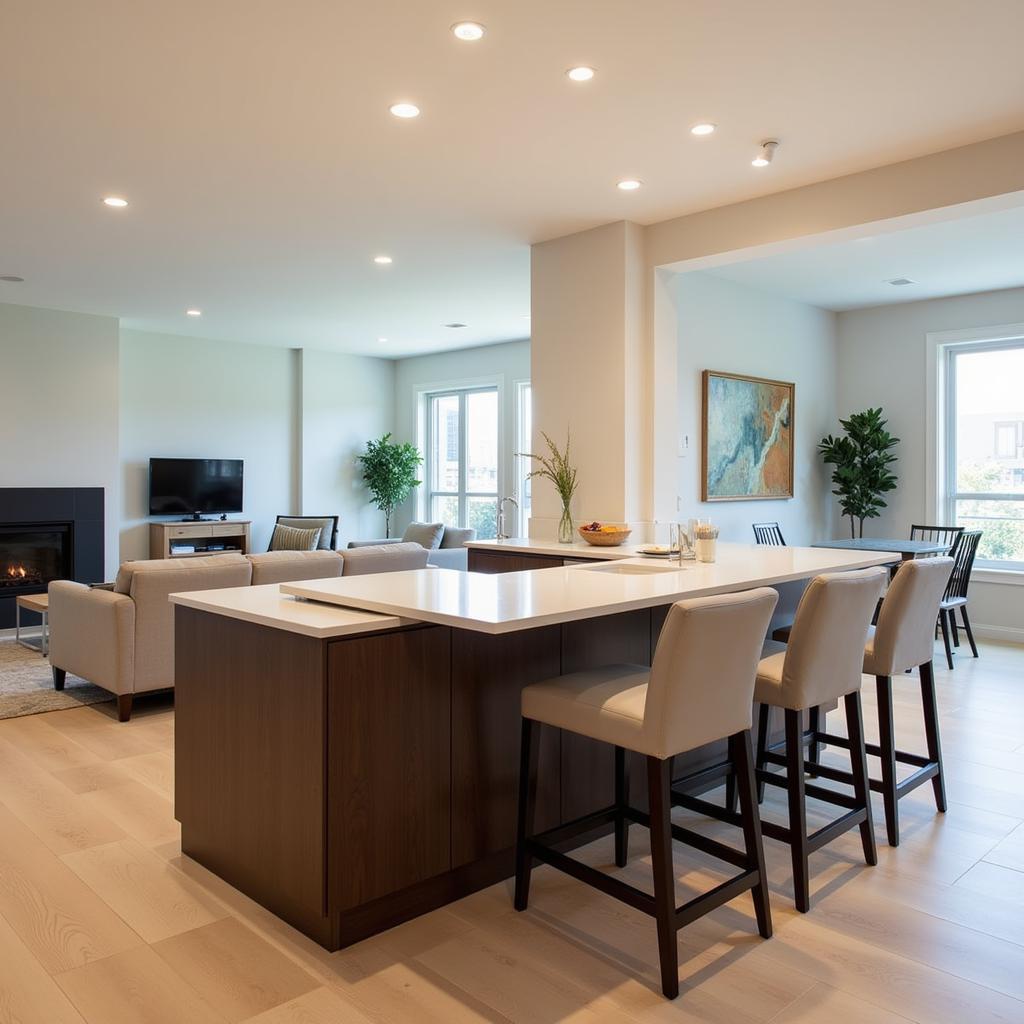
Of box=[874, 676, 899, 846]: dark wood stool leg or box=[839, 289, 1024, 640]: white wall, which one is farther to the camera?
box=[839, 289, 1024, 640]: white wall

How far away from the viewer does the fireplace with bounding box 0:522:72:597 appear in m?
7.07

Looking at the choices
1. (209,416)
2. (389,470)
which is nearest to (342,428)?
(389,470)

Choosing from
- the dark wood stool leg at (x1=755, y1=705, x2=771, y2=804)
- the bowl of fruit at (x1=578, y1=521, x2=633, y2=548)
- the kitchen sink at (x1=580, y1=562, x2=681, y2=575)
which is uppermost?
the bowl of fruit at (x1=578, y1=521, x2=633, y2=548)

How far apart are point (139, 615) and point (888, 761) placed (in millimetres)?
3592

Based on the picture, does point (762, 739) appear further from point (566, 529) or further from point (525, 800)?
point (566, 529)

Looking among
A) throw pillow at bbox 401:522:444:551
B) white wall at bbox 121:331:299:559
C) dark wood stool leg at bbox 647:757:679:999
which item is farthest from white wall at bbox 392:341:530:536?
dark wood stool leg at bbox 647:757:679:999

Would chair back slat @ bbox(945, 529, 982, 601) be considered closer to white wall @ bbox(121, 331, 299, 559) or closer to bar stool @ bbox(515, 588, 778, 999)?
bar stool @ bbox(515, 588, 778, 999)

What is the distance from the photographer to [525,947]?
2279mm

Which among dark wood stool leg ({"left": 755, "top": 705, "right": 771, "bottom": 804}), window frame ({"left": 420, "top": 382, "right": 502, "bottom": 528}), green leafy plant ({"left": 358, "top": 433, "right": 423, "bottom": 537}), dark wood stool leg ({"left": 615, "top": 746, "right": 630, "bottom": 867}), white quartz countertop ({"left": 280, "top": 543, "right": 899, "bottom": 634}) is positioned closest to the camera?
white quartz countertop ({"left": 280, "top": 543, "right": 899, "bottom": 634})

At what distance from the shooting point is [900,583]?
2.88m

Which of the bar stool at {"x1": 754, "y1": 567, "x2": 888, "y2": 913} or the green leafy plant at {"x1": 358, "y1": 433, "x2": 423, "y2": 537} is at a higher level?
the green leafy plant at {"x1": 358, "y1": 433, "x2": 423, "y2": 537}

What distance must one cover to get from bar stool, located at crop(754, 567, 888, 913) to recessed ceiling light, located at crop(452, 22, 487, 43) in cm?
204

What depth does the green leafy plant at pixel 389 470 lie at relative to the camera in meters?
9.59

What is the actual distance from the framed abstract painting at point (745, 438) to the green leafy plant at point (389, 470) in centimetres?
425
